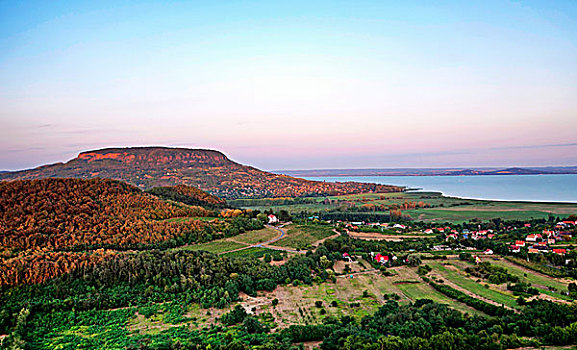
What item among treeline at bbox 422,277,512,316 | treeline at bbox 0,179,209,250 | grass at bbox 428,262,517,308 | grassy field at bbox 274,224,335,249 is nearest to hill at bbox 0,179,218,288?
treeline at bbox 0,179,209,250

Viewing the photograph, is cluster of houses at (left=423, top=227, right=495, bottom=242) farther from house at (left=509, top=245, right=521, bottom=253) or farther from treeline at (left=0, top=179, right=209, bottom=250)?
treeline at (left=0, top=179, right=209, bottom=250)

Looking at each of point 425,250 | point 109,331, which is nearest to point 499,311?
point 425,250

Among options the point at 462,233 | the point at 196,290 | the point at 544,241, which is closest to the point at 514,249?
the point at 544,241

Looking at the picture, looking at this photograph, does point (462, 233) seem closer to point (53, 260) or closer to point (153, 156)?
point (53, 260)

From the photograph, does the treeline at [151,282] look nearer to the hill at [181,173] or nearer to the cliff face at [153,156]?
the hill at [181,173]

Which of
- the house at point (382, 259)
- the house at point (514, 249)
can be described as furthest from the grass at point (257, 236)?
the house at point (514, 249)

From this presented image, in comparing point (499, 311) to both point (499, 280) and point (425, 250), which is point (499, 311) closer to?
point (499, 280)
